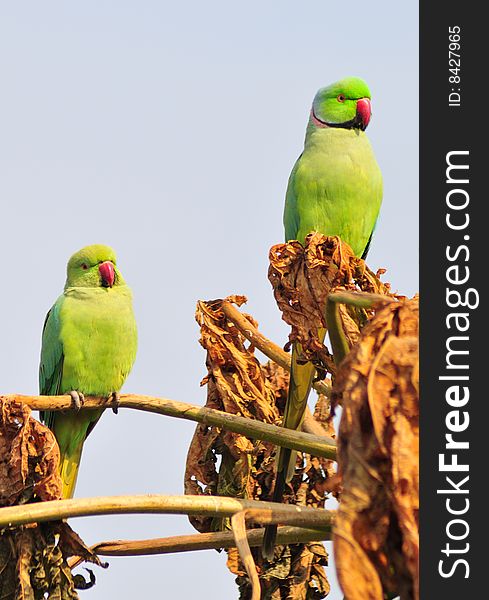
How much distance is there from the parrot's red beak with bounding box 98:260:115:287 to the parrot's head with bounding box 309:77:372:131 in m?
1.63

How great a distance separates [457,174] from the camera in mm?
3732

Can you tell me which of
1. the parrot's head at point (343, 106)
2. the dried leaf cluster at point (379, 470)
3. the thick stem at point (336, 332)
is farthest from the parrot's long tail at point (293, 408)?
the dried leaf cluster at point (379, 470)

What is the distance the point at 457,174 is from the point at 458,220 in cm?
19

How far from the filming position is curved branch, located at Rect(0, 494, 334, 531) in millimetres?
3711

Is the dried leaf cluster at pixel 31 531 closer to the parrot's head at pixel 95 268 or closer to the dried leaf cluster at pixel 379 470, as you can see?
the dried leaf cluster at pixel 379 470

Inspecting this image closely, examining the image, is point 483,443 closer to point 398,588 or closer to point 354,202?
point 398,588

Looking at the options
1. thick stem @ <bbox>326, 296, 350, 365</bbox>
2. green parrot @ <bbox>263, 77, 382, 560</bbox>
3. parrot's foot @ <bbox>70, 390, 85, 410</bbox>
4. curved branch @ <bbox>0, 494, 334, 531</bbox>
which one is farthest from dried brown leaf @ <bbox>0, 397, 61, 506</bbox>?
green parrot @ <bbox>263, 77, 382, 560</bbox>

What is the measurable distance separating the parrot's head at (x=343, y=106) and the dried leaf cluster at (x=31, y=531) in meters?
2.78

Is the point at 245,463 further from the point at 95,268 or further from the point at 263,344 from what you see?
the point at 95,268

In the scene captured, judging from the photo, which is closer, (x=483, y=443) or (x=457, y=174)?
(x=483, y=443)

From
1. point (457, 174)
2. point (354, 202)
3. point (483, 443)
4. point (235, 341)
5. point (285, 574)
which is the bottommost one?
point (285, 574)

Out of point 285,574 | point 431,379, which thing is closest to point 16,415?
point 285,574

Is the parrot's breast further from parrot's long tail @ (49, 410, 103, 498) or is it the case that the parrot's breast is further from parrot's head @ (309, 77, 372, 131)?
parrot's head @ (309, 77, 372, 131)

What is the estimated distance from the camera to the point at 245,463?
5.58 m
